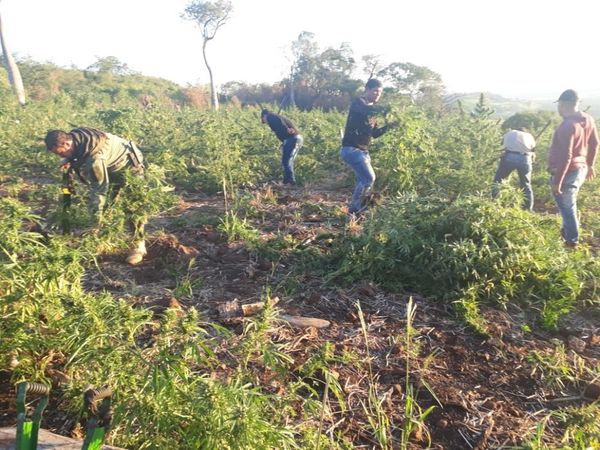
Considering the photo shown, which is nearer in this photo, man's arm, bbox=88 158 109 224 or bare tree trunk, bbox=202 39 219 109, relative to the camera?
man's arm, bbox=88 158 109 224

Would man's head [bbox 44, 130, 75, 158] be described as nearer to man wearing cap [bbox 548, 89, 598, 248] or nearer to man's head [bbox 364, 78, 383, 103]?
man's head [bbox 364, 78, 383, 103]

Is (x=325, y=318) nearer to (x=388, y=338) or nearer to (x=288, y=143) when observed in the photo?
(x=388, y=338)

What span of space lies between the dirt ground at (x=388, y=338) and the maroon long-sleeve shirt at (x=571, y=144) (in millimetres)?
1857

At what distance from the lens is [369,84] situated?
536 cm

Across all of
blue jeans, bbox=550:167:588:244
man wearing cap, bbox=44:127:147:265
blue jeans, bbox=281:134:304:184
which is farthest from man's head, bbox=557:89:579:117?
man wearing cap, bbox=44:127:147:265

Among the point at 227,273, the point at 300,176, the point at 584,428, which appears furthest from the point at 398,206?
the point at 300,176

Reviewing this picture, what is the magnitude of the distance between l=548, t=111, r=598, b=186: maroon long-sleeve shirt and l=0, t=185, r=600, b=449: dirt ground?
1.86 metres

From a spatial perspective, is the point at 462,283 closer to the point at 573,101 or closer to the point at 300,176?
the point at 573,101

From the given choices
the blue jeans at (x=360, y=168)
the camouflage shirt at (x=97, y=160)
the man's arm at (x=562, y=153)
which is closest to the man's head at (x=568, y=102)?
the man's arm at (x=562, y=153)

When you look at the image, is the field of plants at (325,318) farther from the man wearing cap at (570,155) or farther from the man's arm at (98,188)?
the man wearing cap at (570,155)

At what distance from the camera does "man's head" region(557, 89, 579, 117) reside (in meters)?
4.79

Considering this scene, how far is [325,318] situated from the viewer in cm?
357

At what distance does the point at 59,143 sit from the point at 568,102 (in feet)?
16.6

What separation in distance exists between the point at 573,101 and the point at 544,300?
94.2 inches
